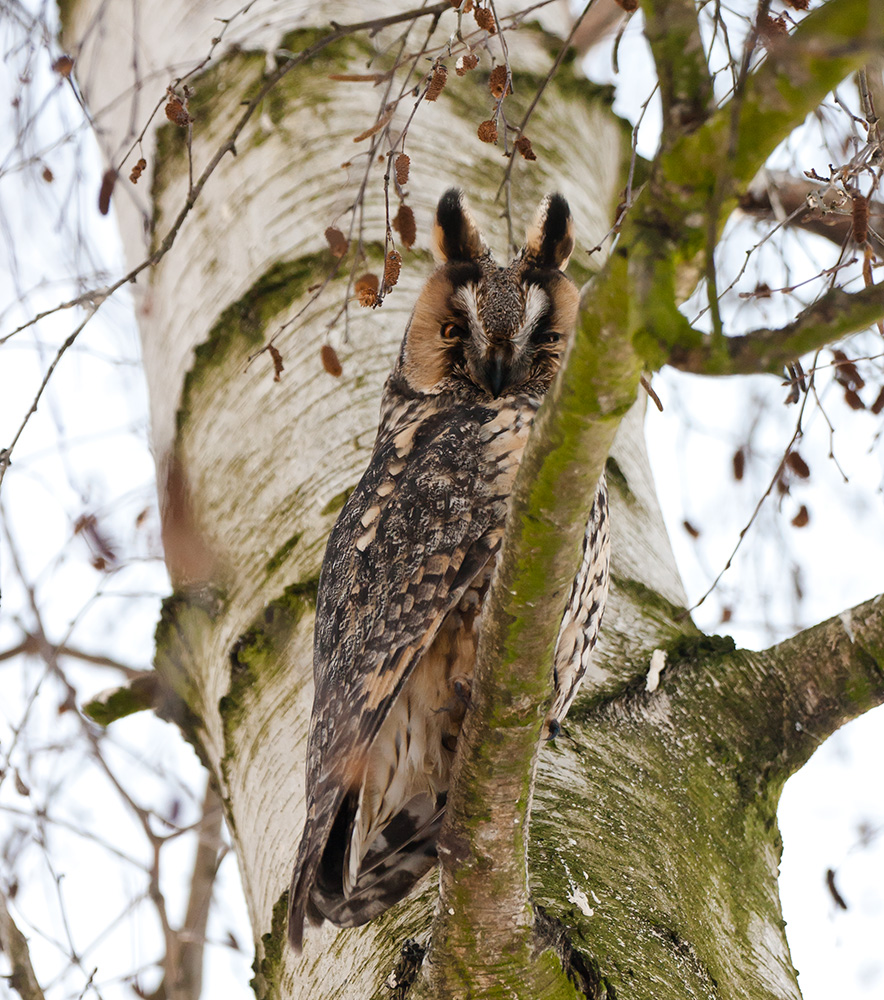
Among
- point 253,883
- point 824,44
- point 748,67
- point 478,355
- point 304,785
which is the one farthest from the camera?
point 478,355

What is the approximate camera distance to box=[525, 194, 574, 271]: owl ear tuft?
197 cm

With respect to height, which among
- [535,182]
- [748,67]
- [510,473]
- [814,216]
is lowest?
[748,67]

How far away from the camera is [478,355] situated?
188 centimetres

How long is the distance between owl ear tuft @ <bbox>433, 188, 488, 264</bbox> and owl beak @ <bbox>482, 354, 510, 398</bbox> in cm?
24

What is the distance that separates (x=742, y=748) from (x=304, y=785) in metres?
0.66

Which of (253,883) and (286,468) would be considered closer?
(253,883)

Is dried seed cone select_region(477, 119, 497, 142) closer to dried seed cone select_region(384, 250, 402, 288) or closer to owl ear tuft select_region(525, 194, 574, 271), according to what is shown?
dried seed cone select_region(384, 250, 402, 288)

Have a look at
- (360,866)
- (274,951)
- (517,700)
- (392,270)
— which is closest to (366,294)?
(392,270)

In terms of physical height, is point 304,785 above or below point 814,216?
below

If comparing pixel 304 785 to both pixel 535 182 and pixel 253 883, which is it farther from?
pixel 535 182

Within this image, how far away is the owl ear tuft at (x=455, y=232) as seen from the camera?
196 centimetres

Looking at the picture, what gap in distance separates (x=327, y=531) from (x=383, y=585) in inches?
12.8

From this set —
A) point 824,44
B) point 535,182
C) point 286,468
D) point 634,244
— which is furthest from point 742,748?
point 535,182

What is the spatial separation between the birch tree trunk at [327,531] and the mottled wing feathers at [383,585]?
17 cm
